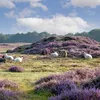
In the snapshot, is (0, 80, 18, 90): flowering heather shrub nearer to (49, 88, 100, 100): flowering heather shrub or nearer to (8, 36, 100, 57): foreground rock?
(49, 88, 100, 100): flowering heather shrub

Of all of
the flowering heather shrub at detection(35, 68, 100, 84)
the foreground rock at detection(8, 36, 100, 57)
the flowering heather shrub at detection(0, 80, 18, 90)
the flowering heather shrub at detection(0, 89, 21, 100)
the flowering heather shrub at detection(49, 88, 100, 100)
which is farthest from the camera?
the foreground rock at detection(8, 36, 100, 57)

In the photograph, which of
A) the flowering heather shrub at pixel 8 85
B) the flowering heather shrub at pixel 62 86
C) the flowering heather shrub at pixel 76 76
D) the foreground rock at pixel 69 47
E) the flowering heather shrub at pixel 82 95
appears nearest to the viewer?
the flowering heather shrub at pixel 82 95

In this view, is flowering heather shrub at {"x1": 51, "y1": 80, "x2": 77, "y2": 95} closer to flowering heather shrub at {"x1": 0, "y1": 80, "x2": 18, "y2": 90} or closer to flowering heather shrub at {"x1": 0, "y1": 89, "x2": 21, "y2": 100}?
flowering heather shrub at {"x1": 0, "y1": 80, "x2": 18, "y2": 90}

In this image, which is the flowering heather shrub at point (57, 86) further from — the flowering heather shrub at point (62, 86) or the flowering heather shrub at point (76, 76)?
the flowering heather shrub at point (76, 76)

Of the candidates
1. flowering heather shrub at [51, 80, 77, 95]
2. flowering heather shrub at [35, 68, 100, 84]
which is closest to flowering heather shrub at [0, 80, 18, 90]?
flowering heather shrub at [35, 68, 100, 84]

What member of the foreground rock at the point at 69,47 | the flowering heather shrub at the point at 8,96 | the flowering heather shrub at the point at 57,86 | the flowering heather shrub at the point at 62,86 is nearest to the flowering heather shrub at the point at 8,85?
the flowering heather shrub at the point at 57,86

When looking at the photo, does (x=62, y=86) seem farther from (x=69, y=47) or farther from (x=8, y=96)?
(x=69, y=47)

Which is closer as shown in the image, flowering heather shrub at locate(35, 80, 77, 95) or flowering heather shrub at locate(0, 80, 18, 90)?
flowering heather shrub at locate(35, 80, 77, 95)

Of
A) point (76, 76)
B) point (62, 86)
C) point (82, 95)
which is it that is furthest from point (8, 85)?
point (82, 95)

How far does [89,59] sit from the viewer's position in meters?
38.3

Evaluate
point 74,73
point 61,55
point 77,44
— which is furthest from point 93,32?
point 74,73

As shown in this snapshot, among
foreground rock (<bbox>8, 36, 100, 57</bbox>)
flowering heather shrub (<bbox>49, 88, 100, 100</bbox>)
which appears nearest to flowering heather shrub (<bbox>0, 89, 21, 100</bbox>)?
flowering heather shrub (<bbox>49, 88, 100, 100</bbox>)

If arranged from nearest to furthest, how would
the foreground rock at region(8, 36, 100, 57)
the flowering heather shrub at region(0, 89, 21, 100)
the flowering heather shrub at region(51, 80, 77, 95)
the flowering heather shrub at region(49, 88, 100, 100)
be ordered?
the flowering heather shrub at region(49, 88, 100, 100), the flowering heather shrub at region(0, 89, 21, 100), the flowering heather shrub at region(51, 80, 77, 95), the foreground rock at region(8, 36, 100, 57)

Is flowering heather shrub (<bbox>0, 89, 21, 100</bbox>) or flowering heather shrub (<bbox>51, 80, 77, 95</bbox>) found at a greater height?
flowering heather shrub (<bbox>0, 89, 21, 100</bbox>)
